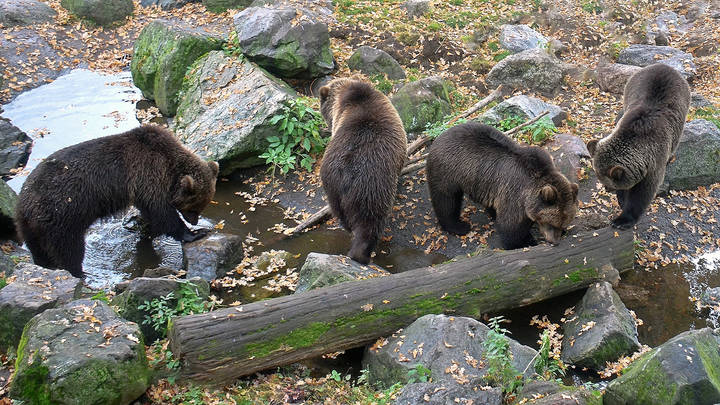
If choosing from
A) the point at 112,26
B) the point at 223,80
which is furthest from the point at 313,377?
the point at 112,26

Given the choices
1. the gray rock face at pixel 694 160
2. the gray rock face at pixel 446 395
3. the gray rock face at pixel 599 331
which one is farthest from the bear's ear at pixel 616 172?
the gray rock face at pixel 446 395

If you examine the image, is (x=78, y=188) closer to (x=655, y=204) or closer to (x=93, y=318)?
(x=93, y=318)

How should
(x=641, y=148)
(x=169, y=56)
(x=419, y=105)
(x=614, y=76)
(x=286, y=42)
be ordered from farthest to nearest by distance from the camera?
(x=169, y=56), (x=614, y=76), (x=286, y=42), (x=419, y=105), (x=641, y=148)

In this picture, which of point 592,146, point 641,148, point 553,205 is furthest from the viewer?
point 592,146

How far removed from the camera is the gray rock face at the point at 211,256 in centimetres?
846

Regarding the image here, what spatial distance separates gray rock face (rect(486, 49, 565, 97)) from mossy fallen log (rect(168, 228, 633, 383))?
206 inches

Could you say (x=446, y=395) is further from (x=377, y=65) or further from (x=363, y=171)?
(x=377, y=65)

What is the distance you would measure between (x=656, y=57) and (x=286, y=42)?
7.56m

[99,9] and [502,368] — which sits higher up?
[99,9]

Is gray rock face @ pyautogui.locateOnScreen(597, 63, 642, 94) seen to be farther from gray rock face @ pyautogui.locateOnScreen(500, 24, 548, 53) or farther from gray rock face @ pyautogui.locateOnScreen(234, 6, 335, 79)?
gray rock face @ pyautogui.locateOnScreen(234, 6, 335, 79)

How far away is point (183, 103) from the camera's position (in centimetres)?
1262

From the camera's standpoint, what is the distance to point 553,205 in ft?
26.0

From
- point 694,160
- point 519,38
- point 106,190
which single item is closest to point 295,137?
point 106,190

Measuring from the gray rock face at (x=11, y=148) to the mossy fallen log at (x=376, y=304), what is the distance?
6.53 metres
